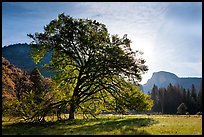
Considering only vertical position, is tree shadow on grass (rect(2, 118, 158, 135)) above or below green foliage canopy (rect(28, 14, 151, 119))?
below

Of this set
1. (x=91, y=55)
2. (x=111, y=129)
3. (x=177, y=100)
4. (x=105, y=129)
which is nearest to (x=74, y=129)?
(x=105, y=129)

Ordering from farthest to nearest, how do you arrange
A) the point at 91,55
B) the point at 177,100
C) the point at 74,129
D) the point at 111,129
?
1. the point at 177,100
2. the point at 91,55
3. the point at 74,129
4. the point at 111,129

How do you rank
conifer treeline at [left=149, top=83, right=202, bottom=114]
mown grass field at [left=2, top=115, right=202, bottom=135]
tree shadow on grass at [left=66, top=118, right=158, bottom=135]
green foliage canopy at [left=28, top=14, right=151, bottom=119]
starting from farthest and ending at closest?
conifer treeline at [left=149, top=83, right=202, bottom=114] → green foliage canopy at [left=28, top=14, right=151, bottom=119] → mown grass field at [left=2, top=115, right=202, bottom=135] → tree shadow on grass at [left=66, top=118, right=158, bottom=135]

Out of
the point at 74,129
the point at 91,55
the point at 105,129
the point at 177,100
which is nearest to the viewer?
the point at 105,129

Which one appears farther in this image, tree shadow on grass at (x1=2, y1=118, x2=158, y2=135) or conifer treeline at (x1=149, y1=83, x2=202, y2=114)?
conifer treeline at (x1=149, y1=83, x2=202, y2=114)

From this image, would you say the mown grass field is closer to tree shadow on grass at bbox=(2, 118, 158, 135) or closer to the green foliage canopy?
tree shadow on grass at bbox=(2, 118, 158, 135)

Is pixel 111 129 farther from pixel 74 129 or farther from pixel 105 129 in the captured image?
pixel 74 129

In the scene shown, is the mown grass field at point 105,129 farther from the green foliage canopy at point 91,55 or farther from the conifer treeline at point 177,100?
the conifer treeline at point 177,100

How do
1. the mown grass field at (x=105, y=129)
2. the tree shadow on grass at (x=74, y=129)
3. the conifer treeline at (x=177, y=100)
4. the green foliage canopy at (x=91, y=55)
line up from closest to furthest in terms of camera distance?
the mown grass field at (x=105, y=129) < the tree shadow on grass at (x=74, y=129) < the green foliage canopy at (x=91, y=55) < the conifer treeline at (x=177, y=100)

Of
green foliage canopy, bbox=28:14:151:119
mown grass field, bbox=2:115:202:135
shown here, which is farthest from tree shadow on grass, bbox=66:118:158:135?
green foliage canopy, bbox=28:14:151:119

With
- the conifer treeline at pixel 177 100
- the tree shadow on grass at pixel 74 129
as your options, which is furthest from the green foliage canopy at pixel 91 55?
the conifer treeline at pixel 177 100

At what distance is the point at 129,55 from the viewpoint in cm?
3788

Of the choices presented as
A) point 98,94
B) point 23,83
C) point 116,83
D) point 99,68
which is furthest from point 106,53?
point 23,83

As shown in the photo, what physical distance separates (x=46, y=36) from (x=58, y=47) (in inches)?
79.1
